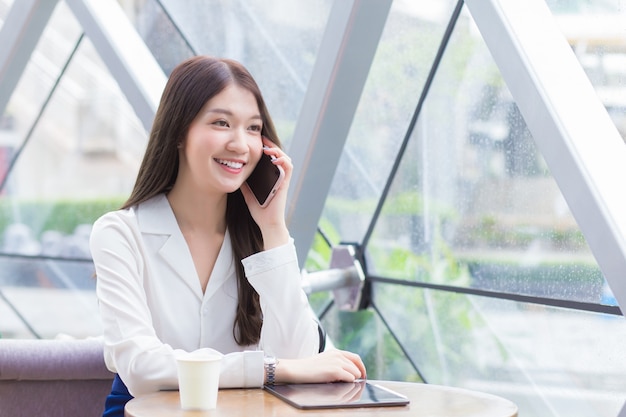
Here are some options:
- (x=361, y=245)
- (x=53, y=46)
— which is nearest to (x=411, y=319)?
(x=361, y=245)

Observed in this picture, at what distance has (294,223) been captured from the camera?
15.5 feet

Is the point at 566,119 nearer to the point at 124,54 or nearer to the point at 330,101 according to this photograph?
the point at 330,101

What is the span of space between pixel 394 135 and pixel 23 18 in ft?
8.43

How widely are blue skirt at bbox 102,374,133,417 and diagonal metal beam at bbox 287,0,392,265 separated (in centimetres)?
179

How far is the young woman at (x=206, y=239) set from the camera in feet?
9.71

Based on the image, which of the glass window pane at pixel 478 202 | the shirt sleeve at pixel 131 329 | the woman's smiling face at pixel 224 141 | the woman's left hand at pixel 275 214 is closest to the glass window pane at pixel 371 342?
the glass window pane at pixel 478 202

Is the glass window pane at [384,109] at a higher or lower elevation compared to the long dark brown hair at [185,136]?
higher

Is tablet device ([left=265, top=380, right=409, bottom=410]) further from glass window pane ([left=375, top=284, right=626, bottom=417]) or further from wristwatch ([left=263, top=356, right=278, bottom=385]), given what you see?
glass window pane ([left=375, top=284, right=626, bottom=417])

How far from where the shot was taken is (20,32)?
232 inches

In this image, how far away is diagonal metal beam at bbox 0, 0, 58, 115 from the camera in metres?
5.82

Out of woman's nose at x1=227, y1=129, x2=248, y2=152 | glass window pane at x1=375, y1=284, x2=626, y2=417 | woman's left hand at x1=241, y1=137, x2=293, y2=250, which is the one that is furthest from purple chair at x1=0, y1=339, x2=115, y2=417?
glass window pane at x1=375, y1=284, x2=626, y2=417

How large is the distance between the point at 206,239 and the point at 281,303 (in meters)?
0.35

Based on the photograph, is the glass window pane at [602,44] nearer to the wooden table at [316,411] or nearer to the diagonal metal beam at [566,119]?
the diagonal metal beam at [566,119]

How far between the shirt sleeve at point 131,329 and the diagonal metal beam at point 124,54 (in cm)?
233
